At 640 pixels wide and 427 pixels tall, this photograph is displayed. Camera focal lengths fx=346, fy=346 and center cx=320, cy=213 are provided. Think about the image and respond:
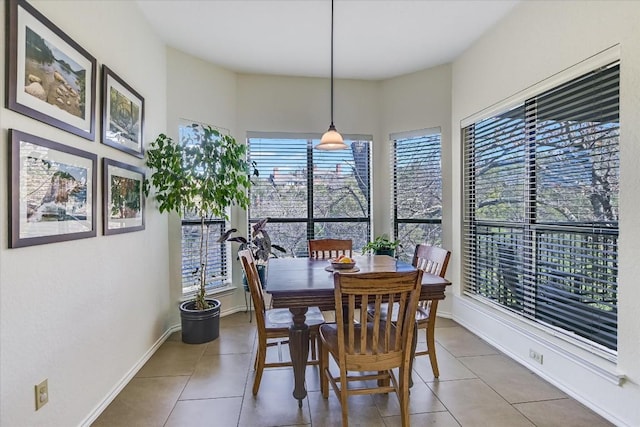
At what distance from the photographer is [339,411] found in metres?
2.21

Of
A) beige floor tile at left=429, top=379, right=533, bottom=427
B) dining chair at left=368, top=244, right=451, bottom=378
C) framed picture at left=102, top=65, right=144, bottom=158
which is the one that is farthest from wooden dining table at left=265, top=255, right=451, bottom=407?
framed picture at left=102, top=65, right=144, bottom=158

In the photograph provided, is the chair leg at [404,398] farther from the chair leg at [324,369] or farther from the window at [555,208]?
the window at [555,208]

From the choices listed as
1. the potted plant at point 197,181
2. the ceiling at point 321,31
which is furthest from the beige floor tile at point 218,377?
the ceiling at point 321,31

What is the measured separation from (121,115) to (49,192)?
3.42 feet

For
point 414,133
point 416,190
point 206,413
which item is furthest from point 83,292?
point 414,133

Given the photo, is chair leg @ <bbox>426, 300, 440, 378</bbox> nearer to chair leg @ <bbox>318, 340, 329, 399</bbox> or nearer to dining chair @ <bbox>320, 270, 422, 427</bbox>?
dining chair @ <bbox>320, 270, 422, 427</bbox>

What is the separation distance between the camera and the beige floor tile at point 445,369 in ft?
8.66

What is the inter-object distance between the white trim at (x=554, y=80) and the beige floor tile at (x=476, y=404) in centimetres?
227

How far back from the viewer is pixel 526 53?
9.23ft

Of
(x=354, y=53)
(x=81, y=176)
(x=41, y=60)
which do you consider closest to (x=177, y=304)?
(x=81, y=176)

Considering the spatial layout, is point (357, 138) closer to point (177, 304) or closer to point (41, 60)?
point (177, 304)

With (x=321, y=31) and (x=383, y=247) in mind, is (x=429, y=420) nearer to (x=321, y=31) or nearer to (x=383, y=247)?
(x=383, y=247)

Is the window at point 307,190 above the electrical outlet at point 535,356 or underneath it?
above

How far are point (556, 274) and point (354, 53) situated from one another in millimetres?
2852
